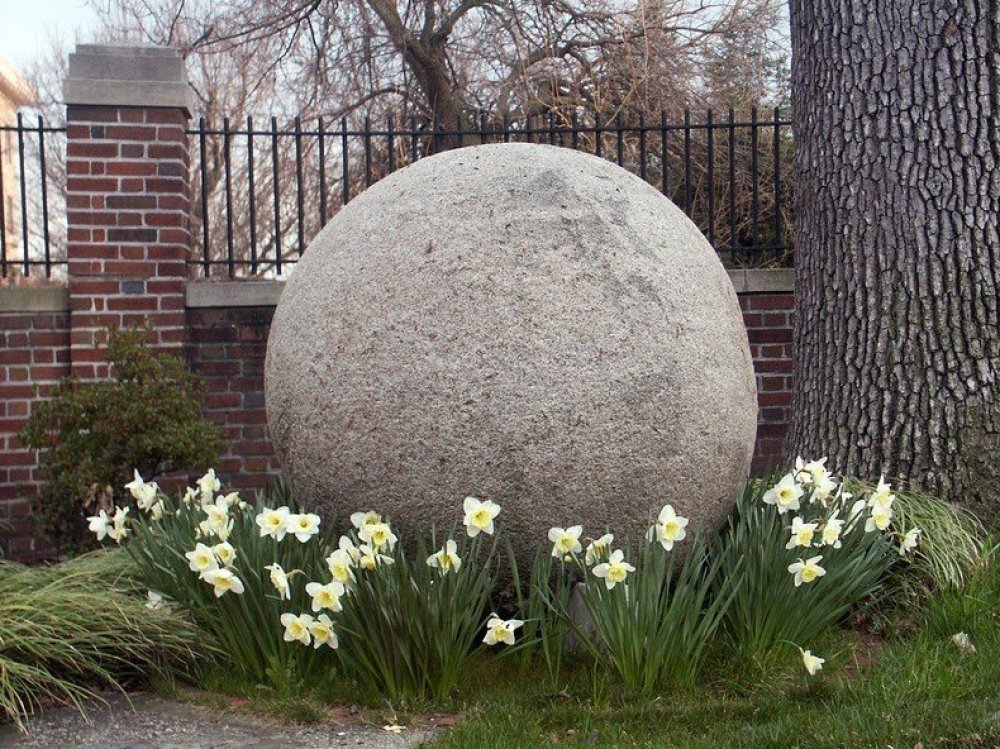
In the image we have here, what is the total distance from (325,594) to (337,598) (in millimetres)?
49

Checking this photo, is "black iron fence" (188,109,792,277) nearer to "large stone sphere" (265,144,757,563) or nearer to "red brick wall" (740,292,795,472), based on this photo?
"red brick wall" (740,292,795,472)

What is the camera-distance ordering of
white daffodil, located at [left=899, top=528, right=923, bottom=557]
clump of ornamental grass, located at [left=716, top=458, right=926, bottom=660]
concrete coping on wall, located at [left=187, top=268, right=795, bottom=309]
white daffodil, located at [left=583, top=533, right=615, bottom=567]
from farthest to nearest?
concrete coping on wall, located at [left=187, top=268, right=795, bottom=309] → white daffodil, located at [left=899, top=528, right=923, bottom=557] → clump of ornamental grass, located at [left=716, top=458, right=926, bottom=660] → white daffodil, located at [left=583, top=533, right=615, bottom=567]

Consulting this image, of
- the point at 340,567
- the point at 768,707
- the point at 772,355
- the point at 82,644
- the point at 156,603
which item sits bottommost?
the point at 768,707

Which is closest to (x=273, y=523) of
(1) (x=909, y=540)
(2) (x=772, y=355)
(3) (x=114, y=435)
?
(1) (x=909, y=540)

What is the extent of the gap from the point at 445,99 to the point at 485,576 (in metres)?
Answer: 10.9

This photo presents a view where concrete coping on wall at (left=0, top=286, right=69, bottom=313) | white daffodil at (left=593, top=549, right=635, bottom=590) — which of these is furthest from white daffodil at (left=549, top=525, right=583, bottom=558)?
concrete coping on wall at (left=0, top=286, right=69, bottom=313)

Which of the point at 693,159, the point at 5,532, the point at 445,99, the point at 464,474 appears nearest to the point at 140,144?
the point at 5,532

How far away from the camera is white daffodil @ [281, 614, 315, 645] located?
3332 mm

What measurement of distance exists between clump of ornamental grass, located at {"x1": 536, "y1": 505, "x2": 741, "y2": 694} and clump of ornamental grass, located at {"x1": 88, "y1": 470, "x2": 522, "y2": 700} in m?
0.27

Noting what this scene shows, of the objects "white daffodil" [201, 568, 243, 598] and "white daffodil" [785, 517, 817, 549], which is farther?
"white daffodil" [785, 517, 817, 549]

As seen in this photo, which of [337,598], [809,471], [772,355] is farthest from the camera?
[772,355]

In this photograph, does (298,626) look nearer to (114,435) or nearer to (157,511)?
(157,511)

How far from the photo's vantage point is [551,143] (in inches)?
320

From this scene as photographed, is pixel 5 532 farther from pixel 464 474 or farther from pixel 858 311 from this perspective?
pixel 858 311
